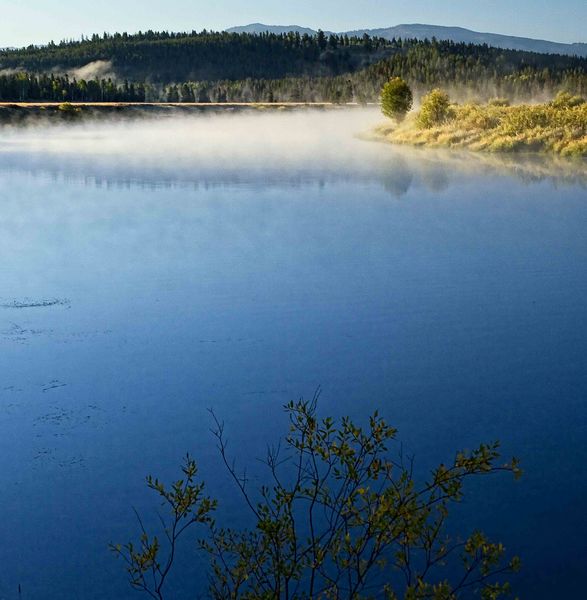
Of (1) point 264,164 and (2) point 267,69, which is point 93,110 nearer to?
(1) point 264,164

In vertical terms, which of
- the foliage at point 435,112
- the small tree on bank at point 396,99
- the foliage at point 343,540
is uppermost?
the small tree on bank at point 396,99

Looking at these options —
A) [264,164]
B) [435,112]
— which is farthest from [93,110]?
[264,164]

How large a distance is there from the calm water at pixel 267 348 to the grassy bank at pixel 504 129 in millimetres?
12248

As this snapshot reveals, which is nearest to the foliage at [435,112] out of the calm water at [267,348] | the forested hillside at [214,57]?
the calm water at [267,348]

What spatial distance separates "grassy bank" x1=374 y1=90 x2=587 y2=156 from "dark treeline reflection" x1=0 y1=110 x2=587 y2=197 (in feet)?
4.76

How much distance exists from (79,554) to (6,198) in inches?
714

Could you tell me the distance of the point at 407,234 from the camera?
1752 centimetres

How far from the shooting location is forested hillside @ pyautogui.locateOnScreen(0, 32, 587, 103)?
9212cm

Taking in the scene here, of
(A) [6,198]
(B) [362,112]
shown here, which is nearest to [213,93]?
(B) [362,112]

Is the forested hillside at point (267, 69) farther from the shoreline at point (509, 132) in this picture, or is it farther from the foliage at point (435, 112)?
the shoreline at point (509, 132)

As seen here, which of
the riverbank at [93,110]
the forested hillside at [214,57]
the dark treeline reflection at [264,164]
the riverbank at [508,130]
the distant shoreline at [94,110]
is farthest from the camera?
the forested hillside at [214,57]

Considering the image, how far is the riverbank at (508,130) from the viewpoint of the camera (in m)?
33.7

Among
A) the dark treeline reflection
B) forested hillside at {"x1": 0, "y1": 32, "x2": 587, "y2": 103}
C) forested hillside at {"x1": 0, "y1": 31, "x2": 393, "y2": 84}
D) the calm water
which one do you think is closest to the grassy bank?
the dark treeline reflection

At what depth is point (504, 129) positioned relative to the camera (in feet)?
118
